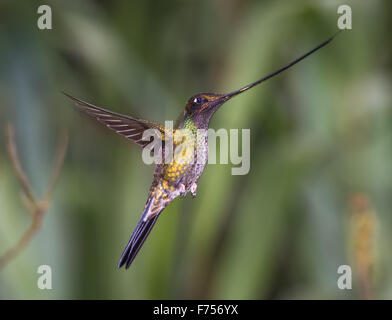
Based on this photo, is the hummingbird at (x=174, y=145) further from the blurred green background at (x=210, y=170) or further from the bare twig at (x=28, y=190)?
the blurred green background at (x=210, y=170)

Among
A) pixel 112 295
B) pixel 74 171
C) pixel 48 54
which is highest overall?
pixel 48 54

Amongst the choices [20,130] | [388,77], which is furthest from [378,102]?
[20,130]

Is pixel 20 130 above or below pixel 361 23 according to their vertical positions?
below

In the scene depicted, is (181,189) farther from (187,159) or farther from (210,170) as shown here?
(210,170)

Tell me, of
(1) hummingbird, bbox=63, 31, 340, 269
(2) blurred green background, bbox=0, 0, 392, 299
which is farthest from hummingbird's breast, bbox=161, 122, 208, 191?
(2) blurred green background, bbox=0, 0, 392, 299

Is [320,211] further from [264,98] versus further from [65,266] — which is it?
[65,266]
